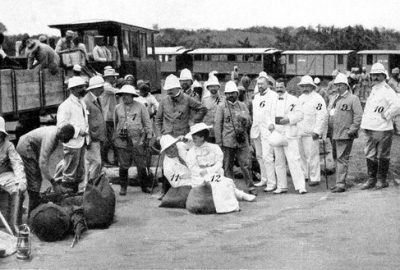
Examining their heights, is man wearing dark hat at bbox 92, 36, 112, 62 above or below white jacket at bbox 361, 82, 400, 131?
above

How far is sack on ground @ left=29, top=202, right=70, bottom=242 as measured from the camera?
6.30 m

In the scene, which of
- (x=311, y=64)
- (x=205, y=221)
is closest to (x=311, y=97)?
(x=205, y=221)

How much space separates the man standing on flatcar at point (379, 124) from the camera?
332 inches

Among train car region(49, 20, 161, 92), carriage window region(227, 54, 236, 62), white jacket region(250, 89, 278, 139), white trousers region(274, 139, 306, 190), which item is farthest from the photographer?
carriage window region(227, 54, 236, 62)

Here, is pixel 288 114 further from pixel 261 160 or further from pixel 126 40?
pixel 126 40

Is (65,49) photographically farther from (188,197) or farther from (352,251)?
(352,251)

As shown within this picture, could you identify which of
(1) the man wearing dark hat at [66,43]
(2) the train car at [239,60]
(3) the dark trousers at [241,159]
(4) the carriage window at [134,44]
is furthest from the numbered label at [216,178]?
(2) the train car at [239,60]

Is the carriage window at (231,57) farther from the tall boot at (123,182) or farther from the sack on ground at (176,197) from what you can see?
the sack on ground at (176,197)

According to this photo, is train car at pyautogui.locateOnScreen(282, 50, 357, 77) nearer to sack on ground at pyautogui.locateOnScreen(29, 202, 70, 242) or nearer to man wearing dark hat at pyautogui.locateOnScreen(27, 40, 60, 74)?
man wearing dark hat at pyautogui.locateOnScreen(27, 40, 60, 74)

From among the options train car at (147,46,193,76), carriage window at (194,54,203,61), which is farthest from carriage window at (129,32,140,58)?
train car at (147,46,193,76)

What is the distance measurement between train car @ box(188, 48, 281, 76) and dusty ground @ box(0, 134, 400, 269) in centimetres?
3371

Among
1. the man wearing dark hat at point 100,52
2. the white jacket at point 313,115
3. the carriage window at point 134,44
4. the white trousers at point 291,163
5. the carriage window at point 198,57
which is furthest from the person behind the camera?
the carriage window at point 198,57

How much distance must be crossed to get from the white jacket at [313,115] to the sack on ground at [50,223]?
4523mm

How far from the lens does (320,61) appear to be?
139 ft
